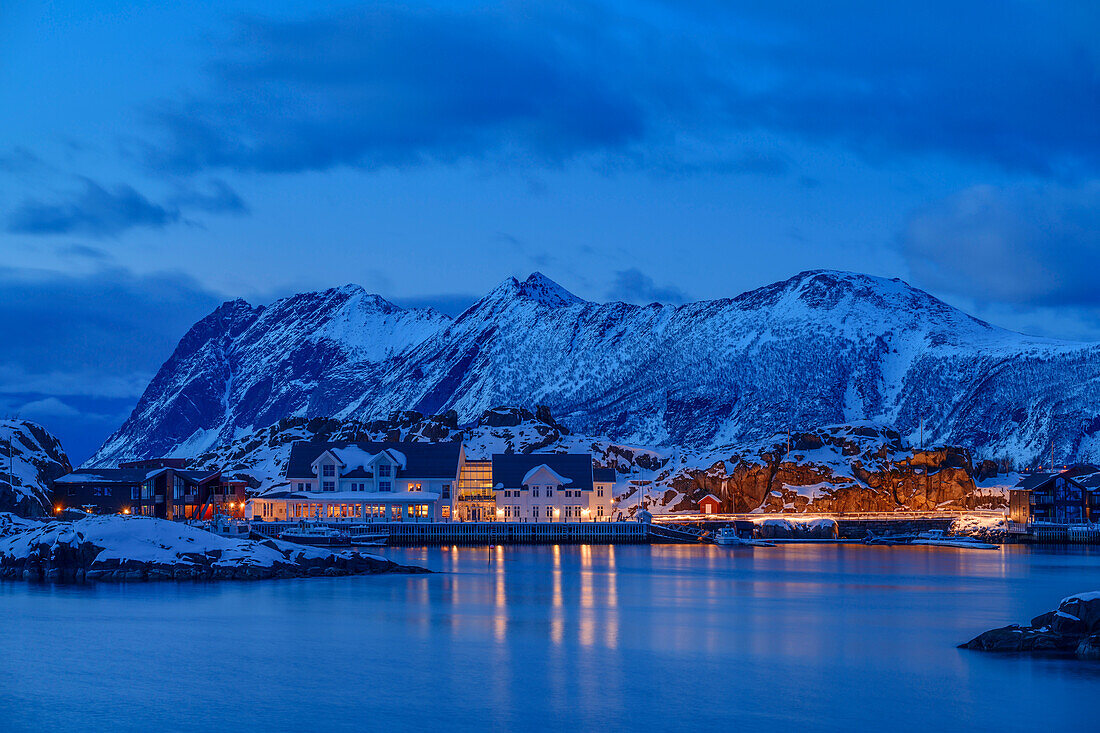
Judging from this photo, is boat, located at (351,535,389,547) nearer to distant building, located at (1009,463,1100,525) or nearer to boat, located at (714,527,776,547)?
boat, located at (714,527,776,547)

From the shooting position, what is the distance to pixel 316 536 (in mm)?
101625

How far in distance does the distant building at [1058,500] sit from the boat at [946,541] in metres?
12.9

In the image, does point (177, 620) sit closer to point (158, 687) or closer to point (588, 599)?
point (158, 687)

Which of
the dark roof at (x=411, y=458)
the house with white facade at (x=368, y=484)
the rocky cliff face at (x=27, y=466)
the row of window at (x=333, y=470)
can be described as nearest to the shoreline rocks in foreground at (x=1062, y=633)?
the rocky cliff face at (x=27, y=466)

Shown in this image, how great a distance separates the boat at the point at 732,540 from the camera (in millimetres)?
116375

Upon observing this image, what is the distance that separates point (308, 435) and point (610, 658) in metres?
148

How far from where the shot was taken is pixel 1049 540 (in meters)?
128

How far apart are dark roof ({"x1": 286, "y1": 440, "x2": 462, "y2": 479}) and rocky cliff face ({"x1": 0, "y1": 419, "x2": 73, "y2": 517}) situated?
73.5 feet

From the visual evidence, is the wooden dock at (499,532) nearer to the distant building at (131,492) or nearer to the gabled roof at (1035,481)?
the distant building at (131,492)

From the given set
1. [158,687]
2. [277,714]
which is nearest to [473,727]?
[277,714]

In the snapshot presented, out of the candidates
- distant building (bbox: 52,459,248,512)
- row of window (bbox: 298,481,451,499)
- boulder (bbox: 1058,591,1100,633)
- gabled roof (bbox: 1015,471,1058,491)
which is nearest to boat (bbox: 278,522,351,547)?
distant building (bbox: 52,459,248,512)

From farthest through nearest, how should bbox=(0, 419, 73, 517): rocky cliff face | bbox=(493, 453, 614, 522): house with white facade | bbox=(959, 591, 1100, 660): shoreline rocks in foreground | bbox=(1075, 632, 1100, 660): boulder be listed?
bbox=(493, 453, 614, 522): house with white facade
bbox=(0, 419, 73, 517): rocky cliff face
bbox=(959, 591, 1100, 660): shoreline rocks in foreground
bbox=(1075, 632, 1100, 660): boulder

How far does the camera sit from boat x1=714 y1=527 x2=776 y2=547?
11638 centimetres

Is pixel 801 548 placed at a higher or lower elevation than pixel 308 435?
lower
